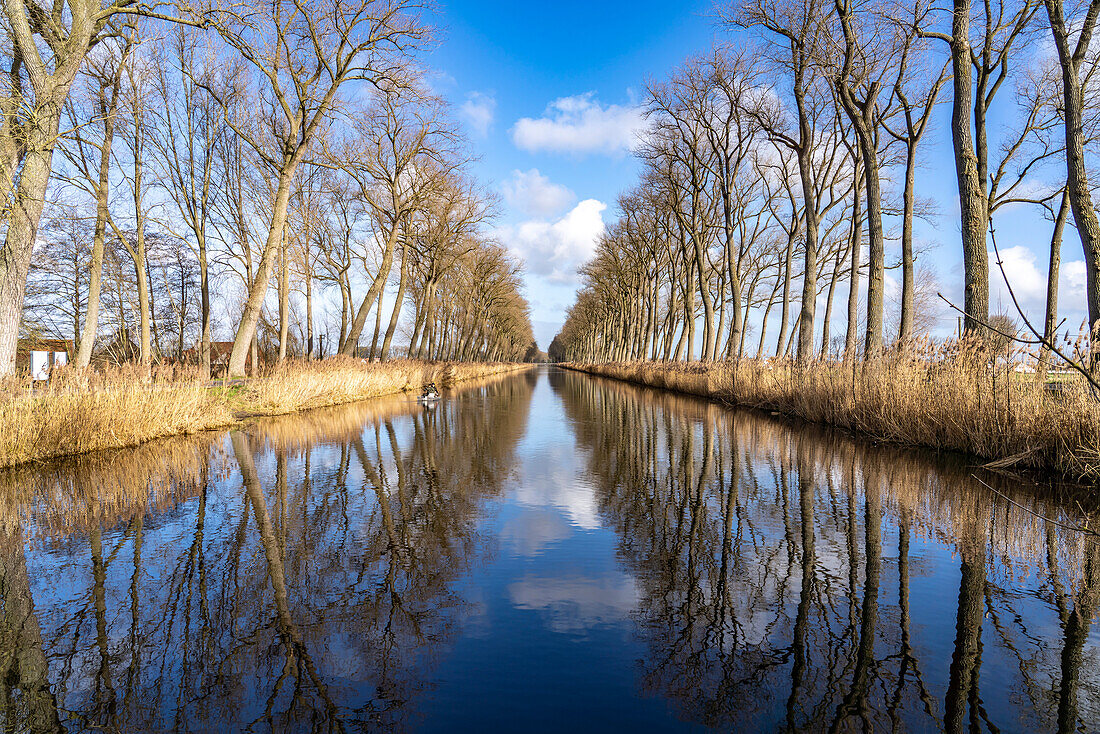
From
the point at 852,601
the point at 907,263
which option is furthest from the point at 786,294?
the point at 852,601

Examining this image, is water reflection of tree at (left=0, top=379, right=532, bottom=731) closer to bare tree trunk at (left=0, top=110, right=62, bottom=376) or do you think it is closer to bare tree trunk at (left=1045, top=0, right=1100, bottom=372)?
bare tree trunk at (left=0, top=110, right=62, bottom=376)

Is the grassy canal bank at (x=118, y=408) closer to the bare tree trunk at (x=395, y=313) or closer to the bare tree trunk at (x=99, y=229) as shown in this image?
the bare tree trunk at (x=99, y=229)

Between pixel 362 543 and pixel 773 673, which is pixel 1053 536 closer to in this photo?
pixel 773 673

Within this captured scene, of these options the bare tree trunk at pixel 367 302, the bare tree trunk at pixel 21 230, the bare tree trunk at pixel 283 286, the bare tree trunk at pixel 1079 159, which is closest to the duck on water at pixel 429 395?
the bare tree trunk at pixel 367 302

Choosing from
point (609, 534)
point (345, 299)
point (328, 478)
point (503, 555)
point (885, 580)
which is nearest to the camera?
point (885, 580)

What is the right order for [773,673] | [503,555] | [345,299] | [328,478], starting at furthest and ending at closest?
[345,299] < [328,478] < [503,555] < [773,673]

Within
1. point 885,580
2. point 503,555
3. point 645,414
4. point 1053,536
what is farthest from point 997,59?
point 503,555

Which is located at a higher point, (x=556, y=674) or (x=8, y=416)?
(x=8, y=416)

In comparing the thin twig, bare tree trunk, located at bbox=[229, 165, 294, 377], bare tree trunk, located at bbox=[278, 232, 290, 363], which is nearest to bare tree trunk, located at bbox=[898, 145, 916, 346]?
the thin twig

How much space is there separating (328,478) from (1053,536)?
682cm

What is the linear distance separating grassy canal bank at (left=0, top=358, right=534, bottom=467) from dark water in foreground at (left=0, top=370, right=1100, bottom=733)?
32.8 inches

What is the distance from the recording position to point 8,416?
6441mm

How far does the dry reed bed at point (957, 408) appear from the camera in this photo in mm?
6039

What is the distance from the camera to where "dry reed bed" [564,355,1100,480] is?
19.8 ft
